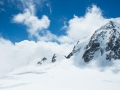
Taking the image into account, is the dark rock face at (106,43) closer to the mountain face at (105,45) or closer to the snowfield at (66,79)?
the mountain face at (105,45)

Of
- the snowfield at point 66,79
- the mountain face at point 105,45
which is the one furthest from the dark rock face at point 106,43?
the snowfield at point 66,79

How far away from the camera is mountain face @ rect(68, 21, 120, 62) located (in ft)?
271

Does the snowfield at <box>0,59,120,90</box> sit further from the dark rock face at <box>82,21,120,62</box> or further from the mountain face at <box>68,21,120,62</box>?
the dark rock face at <box>82,21,120,62</box>

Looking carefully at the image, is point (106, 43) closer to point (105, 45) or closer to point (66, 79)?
point (105, 45)

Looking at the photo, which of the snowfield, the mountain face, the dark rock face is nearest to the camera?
the snowfield

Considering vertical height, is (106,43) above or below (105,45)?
above

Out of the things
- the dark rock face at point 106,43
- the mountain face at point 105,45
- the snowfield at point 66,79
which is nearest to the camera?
the snowfield at point 66,79

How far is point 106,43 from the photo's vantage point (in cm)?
8819

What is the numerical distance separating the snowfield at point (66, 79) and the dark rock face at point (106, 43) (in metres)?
9.40

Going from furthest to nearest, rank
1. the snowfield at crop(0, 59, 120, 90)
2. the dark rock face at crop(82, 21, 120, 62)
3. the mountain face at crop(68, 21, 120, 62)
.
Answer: the dark rock face at crop(82, 21, 120, 62) < the mountain face at crop(68, 21, 120, 62) < the snowfield at crop(0, 59, 120, 90)

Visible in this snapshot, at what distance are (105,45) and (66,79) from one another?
38897mm

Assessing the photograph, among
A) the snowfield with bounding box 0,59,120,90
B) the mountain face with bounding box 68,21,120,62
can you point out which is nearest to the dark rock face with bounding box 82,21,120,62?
the mountain face with bounding box 68,21,120,62

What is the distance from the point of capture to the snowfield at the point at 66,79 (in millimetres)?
45000

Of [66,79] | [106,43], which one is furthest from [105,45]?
[66,79]
